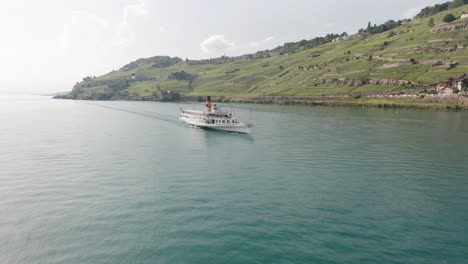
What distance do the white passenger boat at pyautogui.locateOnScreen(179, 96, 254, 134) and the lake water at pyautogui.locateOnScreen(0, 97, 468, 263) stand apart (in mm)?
19261

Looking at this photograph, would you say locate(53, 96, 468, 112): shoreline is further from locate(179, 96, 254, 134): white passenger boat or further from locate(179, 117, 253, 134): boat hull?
locate(179, 117, 253, 134): boat hull

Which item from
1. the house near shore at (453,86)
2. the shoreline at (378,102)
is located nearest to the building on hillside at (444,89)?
the house near shore at (453,86)

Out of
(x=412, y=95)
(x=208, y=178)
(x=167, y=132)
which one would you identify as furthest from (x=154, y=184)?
(x=412, y=95)

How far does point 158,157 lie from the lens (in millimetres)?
56156

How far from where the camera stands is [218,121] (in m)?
94.7

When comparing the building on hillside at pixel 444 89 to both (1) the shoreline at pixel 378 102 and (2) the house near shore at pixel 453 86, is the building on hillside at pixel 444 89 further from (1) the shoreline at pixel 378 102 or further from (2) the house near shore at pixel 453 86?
(1) the shoreline at pixel 378 102

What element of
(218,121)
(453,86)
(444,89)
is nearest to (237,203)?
(218,121)

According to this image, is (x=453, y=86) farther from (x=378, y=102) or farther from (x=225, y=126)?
(x=225, y=126)

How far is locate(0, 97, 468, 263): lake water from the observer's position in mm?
23859

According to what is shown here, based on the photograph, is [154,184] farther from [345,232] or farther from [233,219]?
[345,232]

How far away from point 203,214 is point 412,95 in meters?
151

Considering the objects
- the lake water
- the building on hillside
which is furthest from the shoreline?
the lake water

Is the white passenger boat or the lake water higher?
the white passenger boat

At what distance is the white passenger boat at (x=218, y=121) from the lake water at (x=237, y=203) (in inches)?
758
